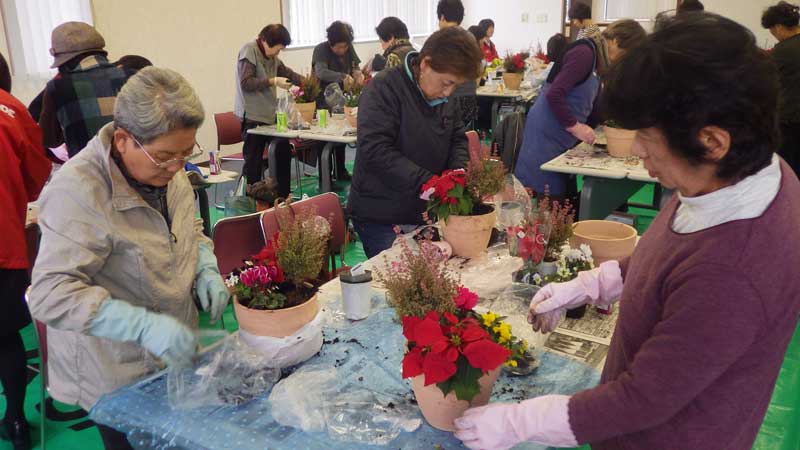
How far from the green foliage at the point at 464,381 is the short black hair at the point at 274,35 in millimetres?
4323

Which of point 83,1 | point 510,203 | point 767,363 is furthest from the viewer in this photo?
point 83,1

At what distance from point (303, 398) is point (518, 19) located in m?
11.4

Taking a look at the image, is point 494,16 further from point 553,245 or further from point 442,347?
point 442,347

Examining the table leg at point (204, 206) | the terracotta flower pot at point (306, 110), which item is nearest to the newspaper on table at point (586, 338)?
the table leg at point (204, 206)

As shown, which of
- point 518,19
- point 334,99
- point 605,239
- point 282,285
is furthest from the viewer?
point 518,19

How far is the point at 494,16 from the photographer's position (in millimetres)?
11797

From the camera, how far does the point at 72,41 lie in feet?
10.0

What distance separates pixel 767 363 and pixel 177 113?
48.5 inches

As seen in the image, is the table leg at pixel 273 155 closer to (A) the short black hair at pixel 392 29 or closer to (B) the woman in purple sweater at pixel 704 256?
(A) the short black hair at pixel 392 29

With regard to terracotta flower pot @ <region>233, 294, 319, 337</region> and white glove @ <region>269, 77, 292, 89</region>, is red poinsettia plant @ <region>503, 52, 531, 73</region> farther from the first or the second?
terracotta flower pot @ <region>233, 294, 319, 337</region>

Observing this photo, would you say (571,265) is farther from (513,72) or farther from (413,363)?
(513,72)

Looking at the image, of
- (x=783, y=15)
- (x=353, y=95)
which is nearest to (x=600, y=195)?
(x=783, y=15)

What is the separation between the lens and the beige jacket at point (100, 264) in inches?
51.7

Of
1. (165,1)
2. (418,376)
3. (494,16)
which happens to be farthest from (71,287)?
(494,16)
